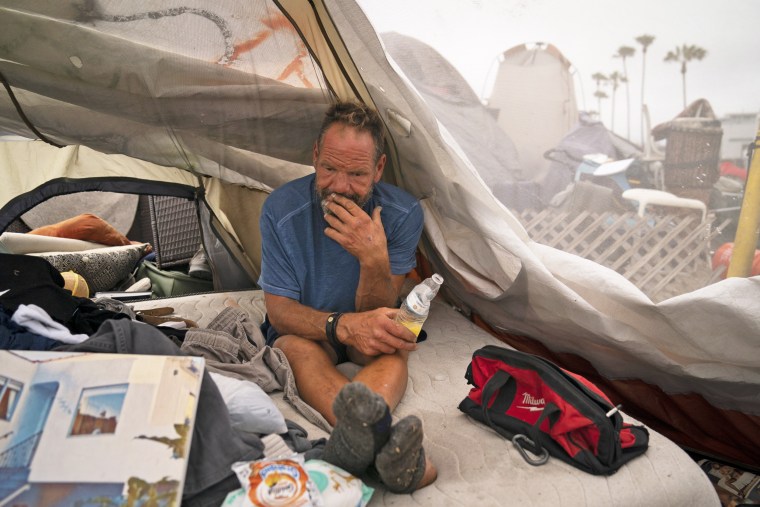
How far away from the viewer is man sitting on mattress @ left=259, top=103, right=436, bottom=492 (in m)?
1.77

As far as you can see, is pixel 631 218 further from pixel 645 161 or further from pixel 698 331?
pixel 698 331

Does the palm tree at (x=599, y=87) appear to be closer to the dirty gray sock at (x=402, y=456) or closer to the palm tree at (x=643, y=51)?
the palm tree at (x=643, y=51)

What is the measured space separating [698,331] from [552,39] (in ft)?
3.17

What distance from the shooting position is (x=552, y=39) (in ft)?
6.29

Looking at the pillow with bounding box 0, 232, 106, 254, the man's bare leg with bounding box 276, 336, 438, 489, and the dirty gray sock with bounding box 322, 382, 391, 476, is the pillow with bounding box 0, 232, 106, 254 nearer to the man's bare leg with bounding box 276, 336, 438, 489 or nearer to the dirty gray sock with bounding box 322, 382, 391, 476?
the man's bare leg with bounding box 276, 336, 438, 489

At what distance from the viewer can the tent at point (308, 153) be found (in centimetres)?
177

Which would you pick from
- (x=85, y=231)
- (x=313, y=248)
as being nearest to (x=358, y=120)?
(x=313, y=248)

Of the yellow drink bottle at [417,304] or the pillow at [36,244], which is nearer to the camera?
the yellow drink bottle at [417,304]

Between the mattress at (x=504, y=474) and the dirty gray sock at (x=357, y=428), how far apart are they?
0.12m

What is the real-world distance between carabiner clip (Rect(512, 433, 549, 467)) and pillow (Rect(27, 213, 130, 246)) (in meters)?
2.59

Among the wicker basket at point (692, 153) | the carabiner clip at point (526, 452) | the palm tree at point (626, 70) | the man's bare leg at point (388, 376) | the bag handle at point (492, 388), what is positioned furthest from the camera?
the palm tree at point (626, 70)

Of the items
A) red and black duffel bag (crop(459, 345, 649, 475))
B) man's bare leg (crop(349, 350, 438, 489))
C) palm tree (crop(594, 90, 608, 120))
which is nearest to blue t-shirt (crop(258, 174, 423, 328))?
man's bare leg (crop(349, 350, 438, 489))

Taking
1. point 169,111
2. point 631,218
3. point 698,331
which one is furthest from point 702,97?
point 169,111

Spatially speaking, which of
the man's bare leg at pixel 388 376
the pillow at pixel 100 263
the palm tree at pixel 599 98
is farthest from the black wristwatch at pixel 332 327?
the pillow at pixel 100 263
